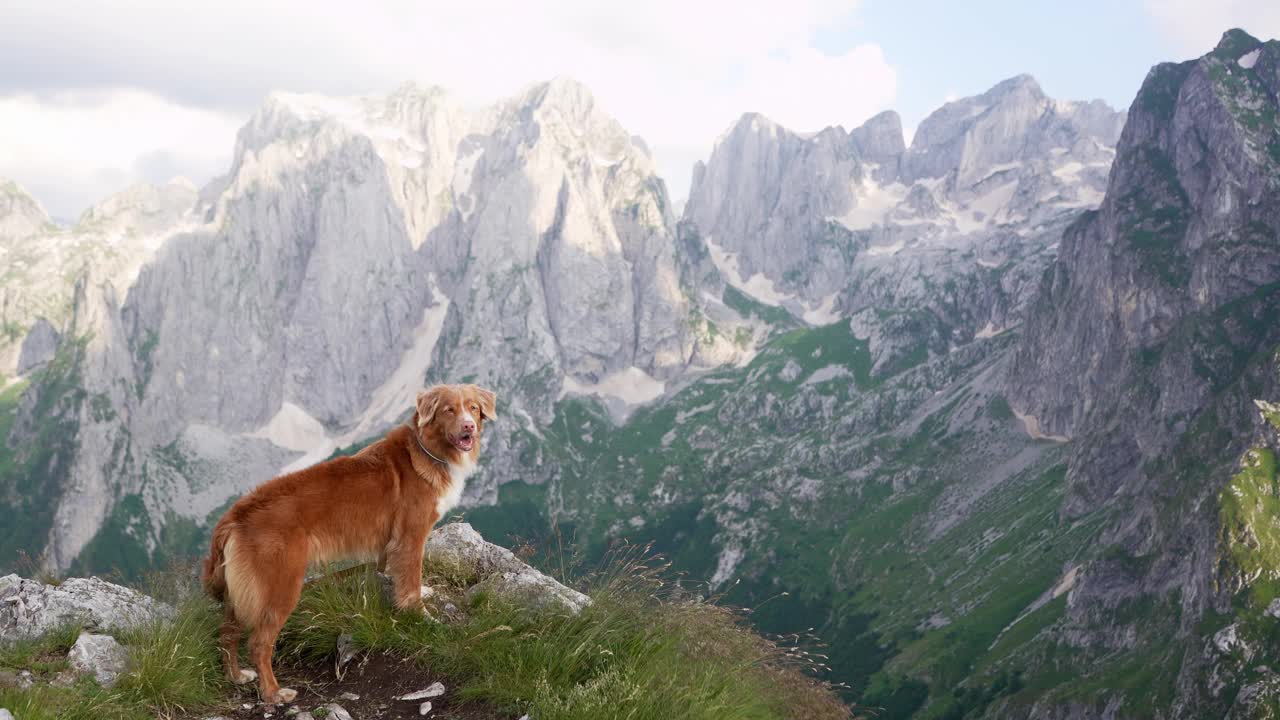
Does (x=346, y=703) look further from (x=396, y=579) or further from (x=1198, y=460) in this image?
(x=1198, y=460)

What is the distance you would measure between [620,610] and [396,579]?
3.15 meters

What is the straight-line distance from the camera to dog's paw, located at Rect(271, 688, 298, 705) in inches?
358

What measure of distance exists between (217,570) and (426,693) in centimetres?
308

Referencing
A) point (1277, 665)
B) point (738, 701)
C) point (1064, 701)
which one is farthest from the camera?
point (1064, 701)

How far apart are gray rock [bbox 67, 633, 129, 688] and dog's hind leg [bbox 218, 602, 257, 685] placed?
1015 mm

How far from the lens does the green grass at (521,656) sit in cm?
807

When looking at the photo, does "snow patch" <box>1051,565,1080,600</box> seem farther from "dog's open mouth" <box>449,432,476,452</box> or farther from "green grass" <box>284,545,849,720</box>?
"dog's open mouth" <box>449,432,476,452</box>

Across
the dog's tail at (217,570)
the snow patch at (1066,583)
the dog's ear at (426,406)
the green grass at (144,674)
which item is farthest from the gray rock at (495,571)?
the snow patch at (1066,583)

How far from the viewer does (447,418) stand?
35.6 ft

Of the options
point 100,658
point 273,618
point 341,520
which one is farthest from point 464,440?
point 100,658

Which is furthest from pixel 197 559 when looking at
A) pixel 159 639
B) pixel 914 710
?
pixel 914 710

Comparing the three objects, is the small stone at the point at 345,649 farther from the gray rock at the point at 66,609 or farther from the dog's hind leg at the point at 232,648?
the gray rock at the point at 66,609

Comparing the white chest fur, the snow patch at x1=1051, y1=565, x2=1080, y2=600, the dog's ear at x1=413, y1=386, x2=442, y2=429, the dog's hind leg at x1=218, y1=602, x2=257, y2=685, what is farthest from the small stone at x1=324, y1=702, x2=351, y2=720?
the snow patch at x1=1051, y1=565, x2=1080, y2=600

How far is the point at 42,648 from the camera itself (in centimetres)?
965
